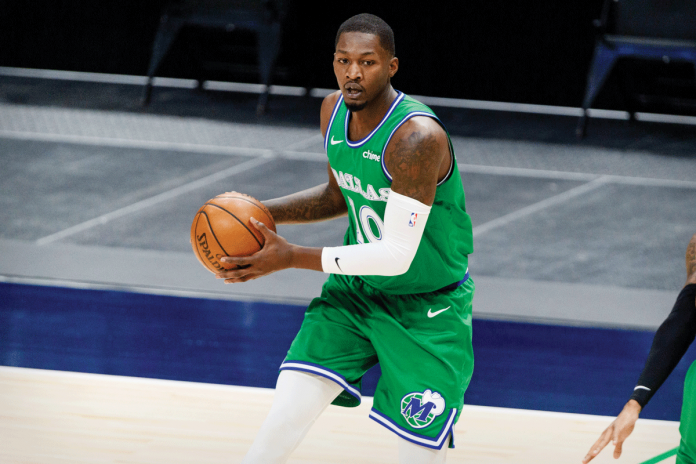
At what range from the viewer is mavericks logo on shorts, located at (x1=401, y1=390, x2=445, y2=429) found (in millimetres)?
2139

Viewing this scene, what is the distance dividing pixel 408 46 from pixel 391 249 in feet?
19.6

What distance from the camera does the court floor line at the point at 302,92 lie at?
772cm

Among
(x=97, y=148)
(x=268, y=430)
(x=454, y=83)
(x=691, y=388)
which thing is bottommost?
(x=97, y=148)

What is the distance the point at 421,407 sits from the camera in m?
2.15

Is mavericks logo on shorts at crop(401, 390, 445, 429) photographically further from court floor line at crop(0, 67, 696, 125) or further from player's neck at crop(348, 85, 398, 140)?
court floor line at crop(0, 67, 696, 125)

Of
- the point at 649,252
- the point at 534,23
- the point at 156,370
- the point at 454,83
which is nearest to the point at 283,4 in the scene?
the point at 454,83

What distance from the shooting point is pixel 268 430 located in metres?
2.07

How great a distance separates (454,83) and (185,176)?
2941 mm

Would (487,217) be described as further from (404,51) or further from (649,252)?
(404,51)

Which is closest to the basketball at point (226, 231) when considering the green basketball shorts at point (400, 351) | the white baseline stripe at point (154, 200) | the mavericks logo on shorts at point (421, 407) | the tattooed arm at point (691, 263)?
the green basketball shorts at point (400, 351)

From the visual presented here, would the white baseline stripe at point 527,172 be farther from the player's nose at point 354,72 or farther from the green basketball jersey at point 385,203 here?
the player's nose at point 354,72

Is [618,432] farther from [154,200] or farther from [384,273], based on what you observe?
[154,200]

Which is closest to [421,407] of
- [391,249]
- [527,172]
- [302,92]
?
[391,249]

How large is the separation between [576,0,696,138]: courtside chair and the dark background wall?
1.83 ft
